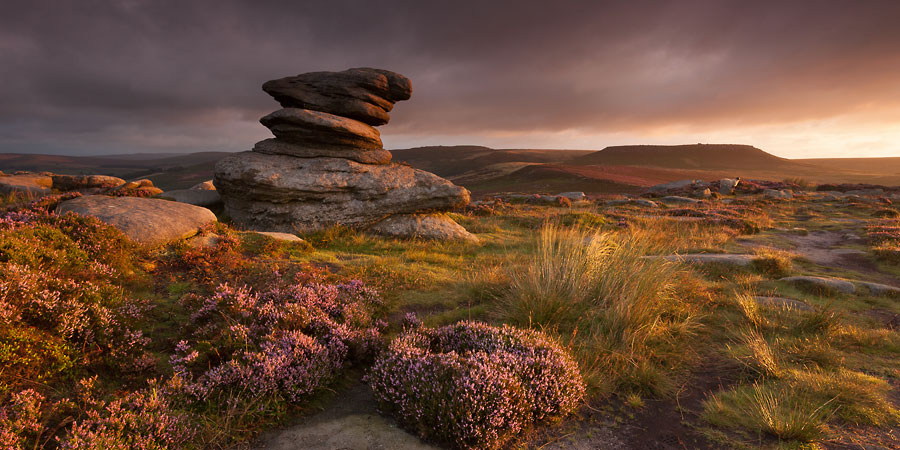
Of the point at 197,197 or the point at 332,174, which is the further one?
the point at 197,197

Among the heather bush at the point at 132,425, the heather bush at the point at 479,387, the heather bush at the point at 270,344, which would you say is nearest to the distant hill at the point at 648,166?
the heather bush at the point at 270,344

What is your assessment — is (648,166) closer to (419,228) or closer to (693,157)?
(693,157)

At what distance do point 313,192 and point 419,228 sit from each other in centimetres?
401

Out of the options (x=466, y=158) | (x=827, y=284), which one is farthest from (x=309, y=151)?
(x=466, y=158)

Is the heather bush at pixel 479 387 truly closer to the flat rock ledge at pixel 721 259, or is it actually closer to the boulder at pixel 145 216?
the boulder at pixel 145 216

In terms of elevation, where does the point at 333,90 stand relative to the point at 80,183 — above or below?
above

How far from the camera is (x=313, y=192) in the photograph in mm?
13203

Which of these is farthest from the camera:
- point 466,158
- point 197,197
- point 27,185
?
point 466,158

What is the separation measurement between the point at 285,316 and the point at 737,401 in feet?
18.3

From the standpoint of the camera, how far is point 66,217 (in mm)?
6906

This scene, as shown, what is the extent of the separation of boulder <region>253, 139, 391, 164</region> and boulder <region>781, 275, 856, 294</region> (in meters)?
13.7

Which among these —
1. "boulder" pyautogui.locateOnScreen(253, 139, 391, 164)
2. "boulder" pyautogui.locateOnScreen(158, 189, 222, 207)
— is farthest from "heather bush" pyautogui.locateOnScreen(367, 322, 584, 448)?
"boulder" pyautogui.locateOnScreen(158, 189, 222, 207)

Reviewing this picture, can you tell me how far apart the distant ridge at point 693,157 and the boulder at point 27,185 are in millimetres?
112035

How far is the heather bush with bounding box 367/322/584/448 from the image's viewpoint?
11.5ft
